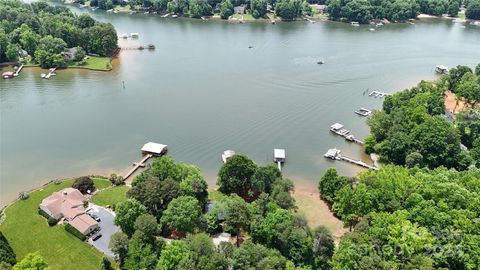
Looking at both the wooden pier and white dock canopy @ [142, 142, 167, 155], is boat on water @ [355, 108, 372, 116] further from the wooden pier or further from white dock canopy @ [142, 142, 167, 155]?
the wooden pier

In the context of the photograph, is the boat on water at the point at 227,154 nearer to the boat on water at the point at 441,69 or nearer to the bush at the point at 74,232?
the bush at the point at 74,232

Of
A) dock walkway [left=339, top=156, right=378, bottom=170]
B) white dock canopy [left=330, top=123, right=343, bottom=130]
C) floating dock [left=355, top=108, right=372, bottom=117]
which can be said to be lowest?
dock walkway [left=339, top=156, right=378, bottom=170]

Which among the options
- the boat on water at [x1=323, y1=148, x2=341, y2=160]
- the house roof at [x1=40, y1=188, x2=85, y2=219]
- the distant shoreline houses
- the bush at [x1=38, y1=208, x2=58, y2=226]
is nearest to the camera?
the distant shoreline houses

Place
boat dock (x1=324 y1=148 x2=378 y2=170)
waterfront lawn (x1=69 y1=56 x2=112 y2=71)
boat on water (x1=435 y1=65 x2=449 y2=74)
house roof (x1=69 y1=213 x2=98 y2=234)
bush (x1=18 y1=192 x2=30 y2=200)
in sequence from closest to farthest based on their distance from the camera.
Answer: house roof (x1=69 y1=213 x2=98 y2=234)
bush (x1=18 y1=192 x2=30 y2=200)
boat dock (x1=324 y1=148 x2=378 y2=170)
waterfront lawn (x1=69 y1=56 x2=112 y2=71)
boat on water (x1=435 y1=65 x2=449 y2=74)

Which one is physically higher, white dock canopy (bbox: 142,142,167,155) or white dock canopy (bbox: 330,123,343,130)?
white dock canopy (bbox: 330,123,343,130)

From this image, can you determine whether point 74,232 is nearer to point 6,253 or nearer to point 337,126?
point 6,253

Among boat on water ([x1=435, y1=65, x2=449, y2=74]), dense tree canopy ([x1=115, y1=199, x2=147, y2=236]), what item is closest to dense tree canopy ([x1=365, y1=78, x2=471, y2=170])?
boat on water ([x1=435, y1=65, x2=449, y2=74])

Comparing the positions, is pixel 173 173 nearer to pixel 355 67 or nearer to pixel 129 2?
pixel 355 67

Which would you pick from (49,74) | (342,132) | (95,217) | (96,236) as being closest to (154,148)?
(95,217)
